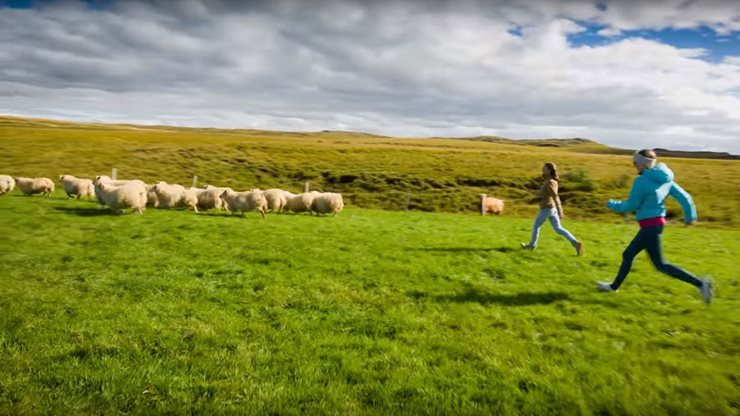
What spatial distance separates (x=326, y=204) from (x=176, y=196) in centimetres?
844

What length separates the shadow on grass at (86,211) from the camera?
2147cm

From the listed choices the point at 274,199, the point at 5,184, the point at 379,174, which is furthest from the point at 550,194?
the point at 379,174

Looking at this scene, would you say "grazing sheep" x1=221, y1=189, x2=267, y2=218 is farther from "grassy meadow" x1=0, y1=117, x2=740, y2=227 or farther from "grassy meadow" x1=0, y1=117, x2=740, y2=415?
"grassy meadow" x1=0, y1=117, x2=740, y2=227

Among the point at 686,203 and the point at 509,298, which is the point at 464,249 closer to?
the point at 509,298

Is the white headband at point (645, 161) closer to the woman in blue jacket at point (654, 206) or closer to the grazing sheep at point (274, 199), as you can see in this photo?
the woman in blue jacket at point (654, 206)

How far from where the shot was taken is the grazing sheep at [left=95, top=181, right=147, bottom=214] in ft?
71.8

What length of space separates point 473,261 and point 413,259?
1826 millimetres

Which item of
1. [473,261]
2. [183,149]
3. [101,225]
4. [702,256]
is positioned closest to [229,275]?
[473,261]

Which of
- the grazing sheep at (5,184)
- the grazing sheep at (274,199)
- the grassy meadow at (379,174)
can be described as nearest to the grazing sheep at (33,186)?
the grazing sheep at (5,184)

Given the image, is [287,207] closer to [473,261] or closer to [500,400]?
[473,261]

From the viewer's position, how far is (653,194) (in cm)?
966

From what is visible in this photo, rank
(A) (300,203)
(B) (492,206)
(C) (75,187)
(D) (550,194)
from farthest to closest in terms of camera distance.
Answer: (B) (492,206) → (C) (75,187) → (A) (300,203) → (D) (550,194)

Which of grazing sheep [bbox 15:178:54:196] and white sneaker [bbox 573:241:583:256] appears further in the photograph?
grazing sheep [bbox 15:178:54:196]

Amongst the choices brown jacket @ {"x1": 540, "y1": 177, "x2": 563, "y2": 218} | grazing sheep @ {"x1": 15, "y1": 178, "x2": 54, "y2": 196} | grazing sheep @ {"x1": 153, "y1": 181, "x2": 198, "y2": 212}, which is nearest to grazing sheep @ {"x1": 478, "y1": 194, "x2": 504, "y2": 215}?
grazing sheep @ {"x1": 153, "y1": 181, "x2": 198, "y2": 212}
